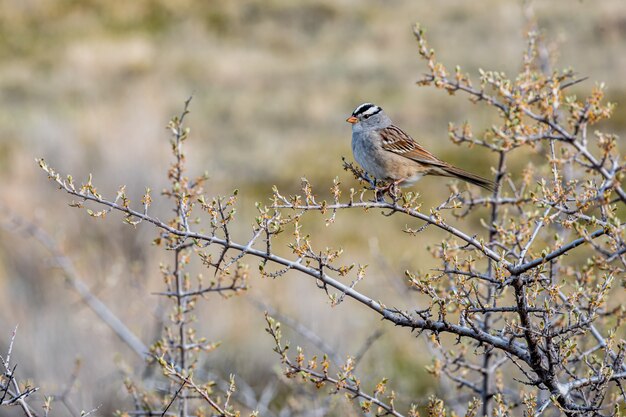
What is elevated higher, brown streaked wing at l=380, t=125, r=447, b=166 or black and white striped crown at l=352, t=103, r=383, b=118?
black and white striped crown at l=352, t=103, r=383, b=118

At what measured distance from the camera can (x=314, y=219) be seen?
13305 mm

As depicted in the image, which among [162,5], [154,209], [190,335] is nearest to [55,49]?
[162,5]

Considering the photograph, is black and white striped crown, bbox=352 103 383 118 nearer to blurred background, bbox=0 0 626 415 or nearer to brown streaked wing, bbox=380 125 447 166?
brown streaked wing, bbox=380 125 447 166

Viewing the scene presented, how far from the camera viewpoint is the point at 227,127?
19797mm

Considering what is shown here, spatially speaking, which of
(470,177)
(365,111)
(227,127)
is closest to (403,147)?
(365,111)

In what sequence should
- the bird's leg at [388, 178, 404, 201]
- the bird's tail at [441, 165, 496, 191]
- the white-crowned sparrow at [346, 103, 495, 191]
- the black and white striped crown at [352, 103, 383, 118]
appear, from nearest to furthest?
the bird's leg at [388, 178, 404, 201], the bird's tail at [441, 165, 496, 191], the white-crowned sparrow at [346, 103, 495, 191], the black and white striped crown at [352, 103, 383, 118]

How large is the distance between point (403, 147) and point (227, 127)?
49.5 ft

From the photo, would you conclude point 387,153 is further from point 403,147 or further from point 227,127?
point 227,127

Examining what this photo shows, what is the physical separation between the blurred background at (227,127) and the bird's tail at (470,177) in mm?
755

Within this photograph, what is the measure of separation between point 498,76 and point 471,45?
23.8 metres

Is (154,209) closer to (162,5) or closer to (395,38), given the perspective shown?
(395,38)

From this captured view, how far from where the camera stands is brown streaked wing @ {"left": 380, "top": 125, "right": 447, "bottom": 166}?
4.90 meters

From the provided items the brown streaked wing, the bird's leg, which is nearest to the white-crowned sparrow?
the brown streaked wing

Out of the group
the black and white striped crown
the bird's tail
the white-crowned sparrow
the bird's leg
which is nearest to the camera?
the bird's leg
